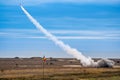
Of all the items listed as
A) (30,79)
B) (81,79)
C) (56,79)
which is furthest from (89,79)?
(30,79)

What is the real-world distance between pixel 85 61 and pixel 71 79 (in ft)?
163

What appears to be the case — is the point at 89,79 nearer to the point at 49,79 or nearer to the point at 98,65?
the point at 49,79

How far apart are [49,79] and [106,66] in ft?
171

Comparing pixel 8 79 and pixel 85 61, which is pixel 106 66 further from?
pixel 8 79

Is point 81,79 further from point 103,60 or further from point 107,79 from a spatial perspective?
point 103,60

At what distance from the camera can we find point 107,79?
6675 cm

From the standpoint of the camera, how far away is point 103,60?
117188 mm

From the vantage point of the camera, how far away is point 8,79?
6969 cm

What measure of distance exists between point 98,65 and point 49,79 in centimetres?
5163

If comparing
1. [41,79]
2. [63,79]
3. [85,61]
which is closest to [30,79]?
[41,79]

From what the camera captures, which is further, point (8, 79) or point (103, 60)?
point (103, 60)

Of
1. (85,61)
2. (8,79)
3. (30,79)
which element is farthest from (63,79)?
(85,61)

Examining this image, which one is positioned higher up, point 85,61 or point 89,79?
point 85,61

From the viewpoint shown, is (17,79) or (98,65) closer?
(17,79)
